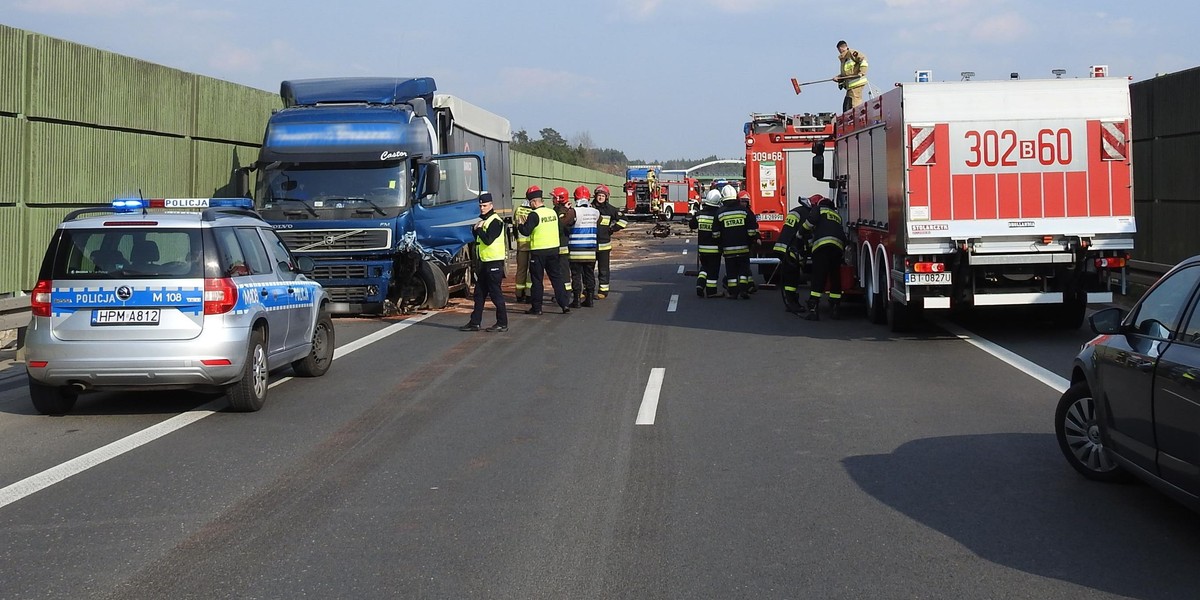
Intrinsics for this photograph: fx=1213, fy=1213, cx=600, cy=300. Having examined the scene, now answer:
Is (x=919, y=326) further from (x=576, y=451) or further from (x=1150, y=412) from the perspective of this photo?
(x=1150, y=412)

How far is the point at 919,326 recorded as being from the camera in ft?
52.0

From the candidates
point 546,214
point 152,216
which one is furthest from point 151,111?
point 152,216

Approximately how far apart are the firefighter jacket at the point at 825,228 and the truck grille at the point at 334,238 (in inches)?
237

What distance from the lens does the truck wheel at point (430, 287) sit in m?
18.4

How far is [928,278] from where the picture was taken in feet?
45.1

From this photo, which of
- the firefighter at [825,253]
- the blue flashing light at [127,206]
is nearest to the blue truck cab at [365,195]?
the firefighter at [825,253]

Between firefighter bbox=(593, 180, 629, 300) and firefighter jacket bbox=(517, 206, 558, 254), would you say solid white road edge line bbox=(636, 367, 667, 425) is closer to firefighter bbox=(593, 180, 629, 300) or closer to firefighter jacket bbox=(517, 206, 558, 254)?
firefighter jacket bbox=(517, 206, 558, 254)

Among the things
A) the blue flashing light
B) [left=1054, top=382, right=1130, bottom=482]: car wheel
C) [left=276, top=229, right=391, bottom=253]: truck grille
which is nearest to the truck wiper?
[left=276, top=229, right=391, bottom=253]: truck grille

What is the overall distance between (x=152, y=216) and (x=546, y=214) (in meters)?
8.53

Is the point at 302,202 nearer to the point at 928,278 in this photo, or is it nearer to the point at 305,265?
the point at 305,265

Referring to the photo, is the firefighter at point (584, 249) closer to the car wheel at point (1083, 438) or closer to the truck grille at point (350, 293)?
the truck grille at point (350, 293)

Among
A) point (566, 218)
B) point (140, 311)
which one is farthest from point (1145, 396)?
point (566, 218)

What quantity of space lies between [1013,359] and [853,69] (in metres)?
11.0

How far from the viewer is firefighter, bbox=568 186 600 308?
19219 mm
